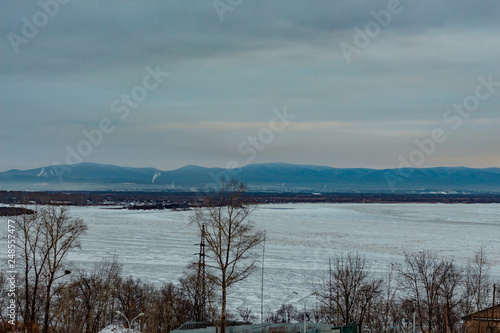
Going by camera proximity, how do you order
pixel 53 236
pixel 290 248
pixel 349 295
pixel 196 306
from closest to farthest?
pixel 53 236 → pixel 196 306 → pixel 349 295 → pixel 290 248

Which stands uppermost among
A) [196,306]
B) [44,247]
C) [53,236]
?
[53,236]

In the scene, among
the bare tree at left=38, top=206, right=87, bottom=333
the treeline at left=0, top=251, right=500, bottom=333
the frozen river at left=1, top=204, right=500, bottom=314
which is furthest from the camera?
the frozen river at left=1, top=204, right=500, bottom=314

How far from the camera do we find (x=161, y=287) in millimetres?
31000

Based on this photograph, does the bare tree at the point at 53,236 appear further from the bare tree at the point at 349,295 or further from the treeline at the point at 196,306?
the bare tree at the point at 349,295

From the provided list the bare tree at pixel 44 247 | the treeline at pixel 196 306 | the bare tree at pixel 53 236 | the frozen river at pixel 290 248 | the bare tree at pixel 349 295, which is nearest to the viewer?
the bare tree at pixel 53 236

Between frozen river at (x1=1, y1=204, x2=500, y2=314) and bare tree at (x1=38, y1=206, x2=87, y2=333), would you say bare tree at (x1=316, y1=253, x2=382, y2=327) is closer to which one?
frozen river at (x1=1, y1=204, x2=500, y2=314)

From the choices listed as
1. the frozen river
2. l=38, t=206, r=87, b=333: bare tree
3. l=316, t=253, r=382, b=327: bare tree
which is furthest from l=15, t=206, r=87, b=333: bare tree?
l=316, t=253, r=382, b=327: bare tree

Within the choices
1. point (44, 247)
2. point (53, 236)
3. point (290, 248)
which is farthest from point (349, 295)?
point (290, 248)

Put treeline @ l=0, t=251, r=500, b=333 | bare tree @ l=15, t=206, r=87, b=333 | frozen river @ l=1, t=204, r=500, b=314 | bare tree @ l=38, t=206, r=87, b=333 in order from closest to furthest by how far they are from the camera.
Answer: bare tree @ l=38, t=206, r=87, b=333, bare tree @ l=15, t=206, r=87, b=333, treeline @ l=0, t=251, r=500, b=333, frozen river @ l=1, t=204, r=500, b=314

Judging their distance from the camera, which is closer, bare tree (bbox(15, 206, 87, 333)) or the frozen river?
bare tree (bbox(15, 206, 87, 333))

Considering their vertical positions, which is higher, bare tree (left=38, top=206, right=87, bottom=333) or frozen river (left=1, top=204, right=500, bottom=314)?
bare tree (left=38, top=206, right=87, bottom=333)

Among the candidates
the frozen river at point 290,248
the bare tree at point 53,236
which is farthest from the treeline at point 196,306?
the bare tree at point 53,236

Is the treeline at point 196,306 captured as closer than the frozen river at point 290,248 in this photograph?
Yes

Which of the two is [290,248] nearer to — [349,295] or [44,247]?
[349,295]
